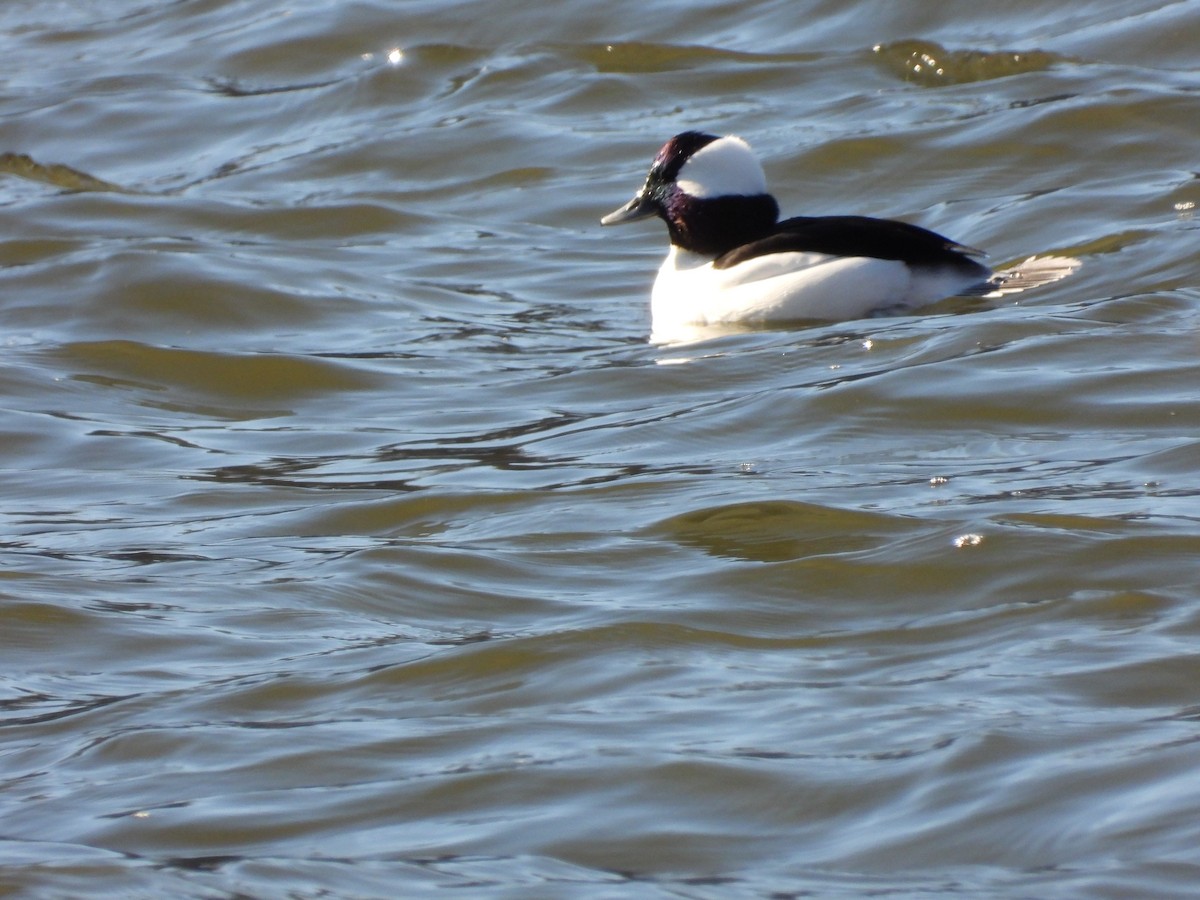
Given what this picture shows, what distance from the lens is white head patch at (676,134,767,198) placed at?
9242 millimetres

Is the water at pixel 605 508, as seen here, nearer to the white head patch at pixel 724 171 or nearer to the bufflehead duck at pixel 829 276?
the bufflehead duck at pixel 829 276

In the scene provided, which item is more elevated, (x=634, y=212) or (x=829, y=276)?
(x=634, y=212)

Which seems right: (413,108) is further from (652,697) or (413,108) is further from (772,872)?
(772,872)

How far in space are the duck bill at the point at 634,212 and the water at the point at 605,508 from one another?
38 cm

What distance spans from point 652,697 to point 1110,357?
3.25 metres

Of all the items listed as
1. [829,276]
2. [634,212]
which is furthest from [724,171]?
[829,276]

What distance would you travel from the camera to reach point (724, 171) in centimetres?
924

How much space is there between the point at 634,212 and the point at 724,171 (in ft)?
1.79

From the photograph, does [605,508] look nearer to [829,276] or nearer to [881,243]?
[829,276]

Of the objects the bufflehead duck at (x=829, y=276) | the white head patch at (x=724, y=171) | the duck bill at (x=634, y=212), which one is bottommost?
the bufflehead duck at (x=829, y=276)

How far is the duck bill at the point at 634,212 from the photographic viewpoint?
31.2ft

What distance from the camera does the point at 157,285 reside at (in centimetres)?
930

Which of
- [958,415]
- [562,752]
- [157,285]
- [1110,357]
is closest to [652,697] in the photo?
[562,752]

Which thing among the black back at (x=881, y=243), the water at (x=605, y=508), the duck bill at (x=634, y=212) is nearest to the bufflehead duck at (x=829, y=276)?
the black back at (x=881, y=243)
